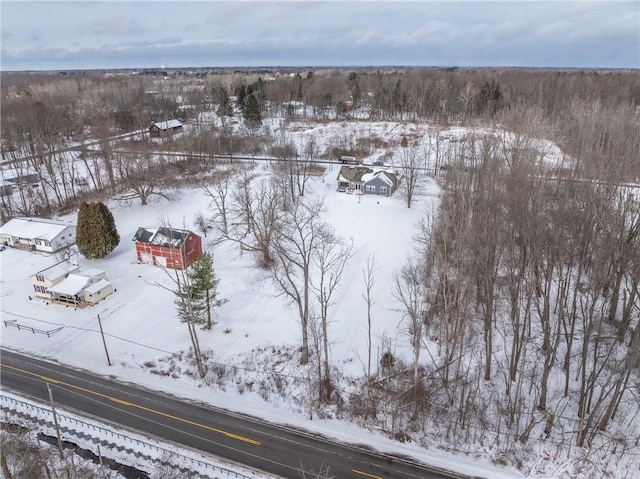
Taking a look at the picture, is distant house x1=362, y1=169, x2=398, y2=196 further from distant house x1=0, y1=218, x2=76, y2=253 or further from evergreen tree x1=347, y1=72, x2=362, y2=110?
evergreen tree x1=347, y1=72, x2=362, y2=110

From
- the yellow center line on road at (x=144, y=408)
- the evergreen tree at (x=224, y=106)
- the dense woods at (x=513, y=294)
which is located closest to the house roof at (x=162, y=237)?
the dense woods at (x=513, y=294)

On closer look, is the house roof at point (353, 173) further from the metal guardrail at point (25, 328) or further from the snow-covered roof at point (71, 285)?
the metal guardrail at point (25, 328)

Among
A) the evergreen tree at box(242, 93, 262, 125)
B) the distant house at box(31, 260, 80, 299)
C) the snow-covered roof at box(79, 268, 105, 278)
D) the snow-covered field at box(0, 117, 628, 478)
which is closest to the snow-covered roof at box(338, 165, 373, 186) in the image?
the snow-covered field at box(0, 117, 628, 478)

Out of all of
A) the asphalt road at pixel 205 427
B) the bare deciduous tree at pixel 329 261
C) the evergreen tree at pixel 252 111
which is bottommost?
the asphalt road at pixel 205 427

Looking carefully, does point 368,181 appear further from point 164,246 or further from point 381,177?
point 164,246

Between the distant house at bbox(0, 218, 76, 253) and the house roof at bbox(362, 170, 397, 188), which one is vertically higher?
the house roof at bbox(362, 170, 397, 188)

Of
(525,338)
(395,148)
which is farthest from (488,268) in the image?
(395,148)
